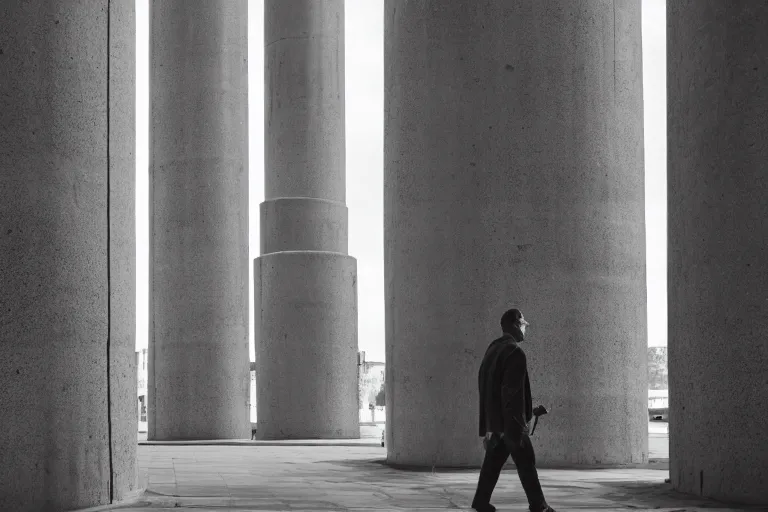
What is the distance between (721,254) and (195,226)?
55.8 ft

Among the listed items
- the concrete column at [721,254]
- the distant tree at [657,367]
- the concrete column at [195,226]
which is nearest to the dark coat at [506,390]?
the concrete column at [721,254]

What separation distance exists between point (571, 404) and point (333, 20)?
56.8 ft

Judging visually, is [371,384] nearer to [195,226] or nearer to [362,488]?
[195,226]

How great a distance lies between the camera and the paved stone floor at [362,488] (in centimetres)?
1034

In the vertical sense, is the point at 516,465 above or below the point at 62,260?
below

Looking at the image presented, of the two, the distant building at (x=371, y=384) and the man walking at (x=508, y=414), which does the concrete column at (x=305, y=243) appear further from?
the distant building at (x=371, y=384)

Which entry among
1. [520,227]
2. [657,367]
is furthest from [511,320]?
[657,367]

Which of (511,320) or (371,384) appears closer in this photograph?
(511,320)

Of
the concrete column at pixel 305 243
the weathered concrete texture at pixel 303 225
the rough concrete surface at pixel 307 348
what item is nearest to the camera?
the rough concrete surface at pixel 307 348

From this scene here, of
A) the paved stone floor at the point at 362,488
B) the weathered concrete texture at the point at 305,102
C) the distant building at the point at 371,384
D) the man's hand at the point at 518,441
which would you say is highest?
the weathered concrete texture at the point at 305,102

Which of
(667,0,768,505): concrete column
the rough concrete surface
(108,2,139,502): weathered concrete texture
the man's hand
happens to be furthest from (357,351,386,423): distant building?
the man's hand

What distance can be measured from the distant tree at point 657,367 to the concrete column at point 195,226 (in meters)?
37.0

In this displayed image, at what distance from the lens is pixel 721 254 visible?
10.6m

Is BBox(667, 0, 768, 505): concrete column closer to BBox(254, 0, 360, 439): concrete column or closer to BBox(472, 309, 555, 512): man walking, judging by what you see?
BBox(472, 309, 555, 512): man walking
